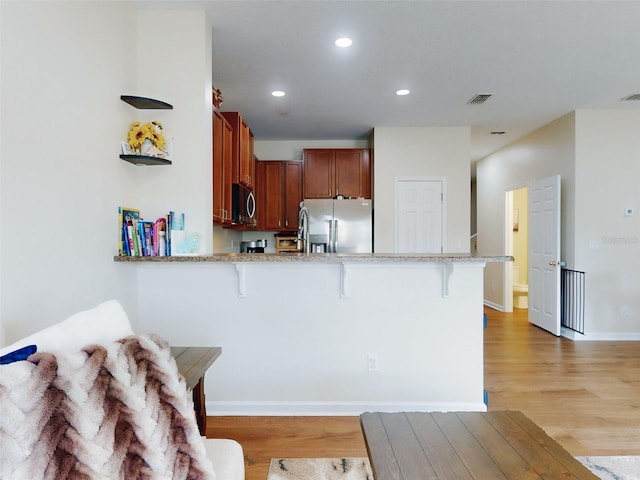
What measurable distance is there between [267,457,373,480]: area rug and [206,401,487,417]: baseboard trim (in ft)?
1.58

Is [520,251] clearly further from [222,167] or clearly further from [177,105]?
[177,105]

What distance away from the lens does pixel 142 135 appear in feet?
7.82

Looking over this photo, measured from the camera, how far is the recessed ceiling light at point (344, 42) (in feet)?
9.39

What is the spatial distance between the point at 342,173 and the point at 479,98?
202 centimetres

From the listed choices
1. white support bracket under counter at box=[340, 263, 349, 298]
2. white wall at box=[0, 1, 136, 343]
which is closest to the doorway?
white support bracket under counter at box=[340, 263, 349, 298]

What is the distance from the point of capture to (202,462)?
3.53ft

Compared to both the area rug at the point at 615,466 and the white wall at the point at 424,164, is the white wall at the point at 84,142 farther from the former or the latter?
the white wall at the point at 424,164

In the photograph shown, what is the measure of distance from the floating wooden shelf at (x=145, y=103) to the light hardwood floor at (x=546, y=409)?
2.10 metres

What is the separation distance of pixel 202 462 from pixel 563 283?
199 inches

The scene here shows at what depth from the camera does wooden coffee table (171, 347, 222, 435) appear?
153 centimetres

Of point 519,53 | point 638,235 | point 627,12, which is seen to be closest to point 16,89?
point 519,53

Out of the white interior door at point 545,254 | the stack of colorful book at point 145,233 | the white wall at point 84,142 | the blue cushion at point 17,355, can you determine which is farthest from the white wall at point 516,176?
the blue cushion at point 17,355

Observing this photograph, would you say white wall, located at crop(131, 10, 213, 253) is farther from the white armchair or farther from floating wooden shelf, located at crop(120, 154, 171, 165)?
the white armchair

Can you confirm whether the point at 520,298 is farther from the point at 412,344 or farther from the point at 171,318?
the point at 171,318
